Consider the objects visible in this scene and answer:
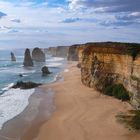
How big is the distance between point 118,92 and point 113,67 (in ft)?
13.7

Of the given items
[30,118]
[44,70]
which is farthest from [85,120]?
[44,70]

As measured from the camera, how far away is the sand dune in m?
23.6

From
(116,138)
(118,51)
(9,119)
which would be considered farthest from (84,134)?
(118,51)

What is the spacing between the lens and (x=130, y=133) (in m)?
23.5

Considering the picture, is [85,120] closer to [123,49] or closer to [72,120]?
[72,120]

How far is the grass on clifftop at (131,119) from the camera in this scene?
2442 centimetres

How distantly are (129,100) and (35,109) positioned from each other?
9.46 metres

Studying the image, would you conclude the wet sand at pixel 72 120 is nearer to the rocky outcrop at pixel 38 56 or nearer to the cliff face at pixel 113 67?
the cliff face at pixel 113 67

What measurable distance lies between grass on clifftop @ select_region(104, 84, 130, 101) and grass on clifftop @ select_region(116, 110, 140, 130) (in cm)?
526

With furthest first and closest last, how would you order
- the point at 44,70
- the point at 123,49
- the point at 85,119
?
the point at 44,70, the point at 123,49, the point at 85,119

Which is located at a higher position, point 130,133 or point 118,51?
point 118,51

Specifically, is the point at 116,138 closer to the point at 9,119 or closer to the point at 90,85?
the point at 9,119

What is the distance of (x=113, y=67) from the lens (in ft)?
127

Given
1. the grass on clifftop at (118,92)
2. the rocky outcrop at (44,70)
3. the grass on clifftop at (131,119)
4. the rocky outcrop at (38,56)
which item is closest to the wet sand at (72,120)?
the grass on clifftop at (131,119)
